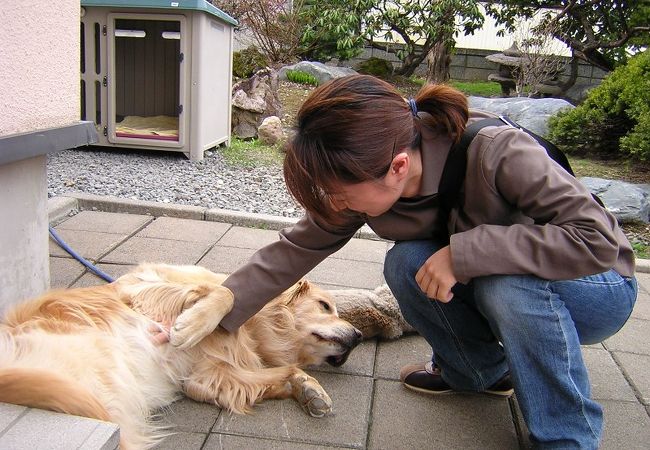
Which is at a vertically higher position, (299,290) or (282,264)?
(282,264)

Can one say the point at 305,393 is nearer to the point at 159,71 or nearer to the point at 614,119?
the point at 159,71

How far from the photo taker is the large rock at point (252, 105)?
7449mm

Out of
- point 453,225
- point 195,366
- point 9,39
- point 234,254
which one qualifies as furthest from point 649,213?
point 9,39

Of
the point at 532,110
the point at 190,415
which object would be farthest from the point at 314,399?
the point at 532,110

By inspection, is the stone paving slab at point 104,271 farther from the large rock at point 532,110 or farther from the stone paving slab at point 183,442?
the large rock at point 532,110

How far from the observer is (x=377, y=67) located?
1254 centimetres

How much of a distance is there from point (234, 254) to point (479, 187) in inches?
84.3

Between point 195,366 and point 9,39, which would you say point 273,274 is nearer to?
point 195,366

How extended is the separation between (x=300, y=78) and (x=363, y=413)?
843cm

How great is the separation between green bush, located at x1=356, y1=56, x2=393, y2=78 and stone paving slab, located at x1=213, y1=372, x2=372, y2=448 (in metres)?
10.7

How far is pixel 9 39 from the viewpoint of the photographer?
7.82ft

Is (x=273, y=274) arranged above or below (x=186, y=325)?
above

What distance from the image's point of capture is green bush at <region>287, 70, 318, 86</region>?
1010 centimetres

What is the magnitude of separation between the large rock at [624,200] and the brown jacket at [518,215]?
3632mm
